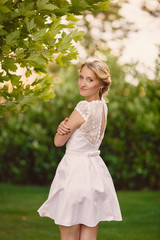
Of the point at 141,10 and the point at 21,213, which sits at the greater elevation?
the point at 141,10

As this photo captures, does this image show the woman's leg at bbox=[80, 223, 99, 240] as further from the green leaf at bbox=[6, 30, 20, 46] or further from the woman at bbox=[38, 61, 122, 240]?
the green leaf at bbox=[6, 30, 20, 46]

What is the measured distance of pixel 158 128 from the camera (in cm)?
887

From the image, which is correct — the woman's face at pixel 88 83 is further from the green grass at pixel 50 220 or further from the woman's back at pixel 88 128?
the green grass at pixel 50 220

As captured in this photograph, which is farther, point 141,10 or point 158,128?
point 141,10

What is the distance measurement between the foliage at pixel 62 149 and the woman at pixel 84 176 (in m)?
5.83

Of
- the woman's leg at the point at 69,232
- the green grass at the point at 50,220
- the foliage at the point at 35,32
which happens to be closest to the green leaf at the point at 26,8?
the foliage at the point at 35,32

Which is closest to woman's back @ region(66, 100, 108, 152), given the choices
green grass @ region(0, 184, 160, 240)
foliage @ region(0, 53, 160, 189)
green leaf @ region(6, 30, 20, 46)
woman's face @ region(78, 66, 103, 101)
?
woman's face @ region(78, 66, 103, 101)

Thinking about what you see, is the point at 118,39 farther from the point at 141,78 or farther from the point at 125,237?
the point at 125,237

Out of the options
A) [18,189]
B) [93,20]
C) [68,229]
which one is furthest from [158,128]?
[93,20]

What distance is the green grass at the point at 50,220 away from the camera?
239 inches

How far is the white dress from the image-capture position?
350 cm

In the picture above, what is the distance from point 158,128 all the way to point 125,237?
3561mm

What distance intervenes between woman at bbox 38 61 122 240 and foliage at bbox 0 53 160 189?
229 inches

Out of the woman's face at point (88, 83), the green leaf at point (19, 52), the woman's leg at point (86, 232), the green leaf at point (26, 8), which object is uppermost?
the green leaf at point (26, 8)
